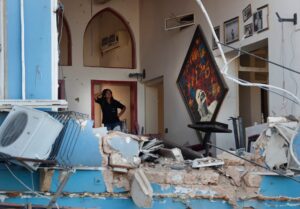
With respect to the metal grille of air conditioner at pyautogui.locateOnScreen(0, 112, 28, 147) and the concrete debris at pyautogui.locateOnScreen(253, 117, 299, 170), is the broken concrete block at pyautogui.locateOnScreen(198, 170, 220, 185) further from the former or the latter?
the metal grille of air conditioner at pyautogui.locateOnScreen(0, 112, 28, 147)

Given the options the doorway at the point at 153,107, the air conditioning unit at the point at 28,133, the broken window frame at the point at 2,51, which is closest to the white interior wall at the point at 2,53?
the broken window frame at the point at 2,51

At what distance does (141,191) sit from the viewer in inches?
174

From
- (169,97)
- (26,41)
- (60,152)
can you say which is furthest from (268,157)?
(169,97)

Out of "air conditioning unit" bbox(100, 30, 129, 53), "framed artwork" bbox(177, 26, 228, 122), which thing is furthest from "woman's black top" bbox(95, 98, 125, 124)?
"air conditioning unit" bbox(100, 30, 129, 53)

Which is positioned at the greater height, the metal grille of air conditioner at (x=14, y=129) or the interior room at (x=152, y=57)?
the interior room at (x=152, y=57)

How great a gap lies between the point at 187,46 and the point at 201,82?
987 mm

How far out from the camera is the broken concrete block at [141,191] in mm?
4383

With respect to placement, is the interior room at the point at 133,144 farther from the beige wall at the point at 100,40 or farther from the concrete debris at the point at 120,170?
the beige wall at the point at 100,40

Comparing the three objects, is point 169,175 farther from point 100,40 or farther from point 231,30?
point 100,40

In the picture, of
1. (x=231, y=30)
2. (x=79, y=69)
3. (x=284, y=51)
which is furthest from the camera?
(x=79, y=69)

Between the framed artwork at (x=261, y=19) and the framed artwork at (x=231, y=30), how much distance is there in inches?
19.9

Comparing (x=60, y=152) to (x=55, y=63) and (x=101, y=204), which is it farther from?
(x=55, y=63)

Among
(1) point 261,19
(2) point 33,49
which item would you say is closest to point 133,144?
(2) point 33,49

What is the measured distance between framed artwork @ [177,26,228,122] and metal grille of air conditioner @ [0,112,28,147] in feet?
14.2
